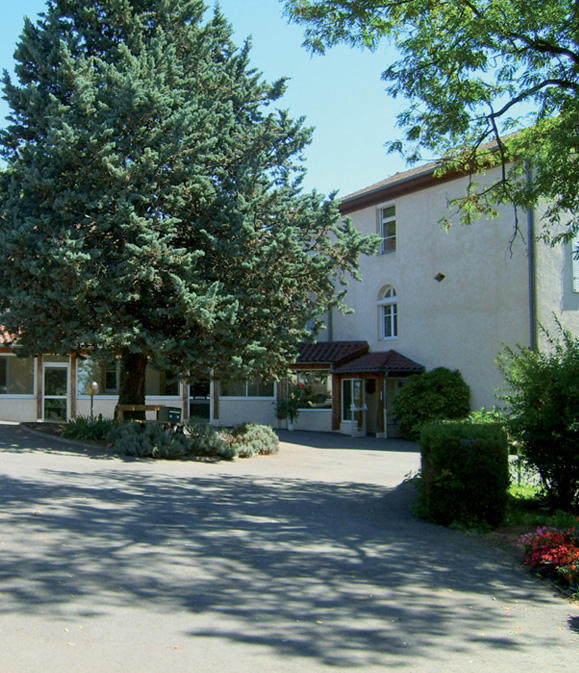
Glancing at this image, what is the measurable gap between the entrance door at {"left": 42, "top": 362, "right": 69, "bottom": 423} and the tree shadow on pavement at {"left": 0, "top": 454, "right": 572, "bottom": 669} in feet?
59.5

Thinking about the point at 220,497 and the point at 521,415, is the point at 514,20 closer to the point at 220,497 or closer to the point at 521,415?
the point at 521,415

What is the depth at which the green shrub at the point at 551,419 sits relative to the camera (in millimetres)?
9562

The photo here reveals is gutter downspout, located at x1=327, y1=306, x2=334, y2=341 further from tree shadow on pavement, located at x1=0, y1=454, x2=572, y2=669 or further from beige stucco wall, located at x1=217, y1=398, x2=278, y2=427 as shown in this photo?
tree shadow on pavement, located at x1=0, y1=454, x2=572, y2=669

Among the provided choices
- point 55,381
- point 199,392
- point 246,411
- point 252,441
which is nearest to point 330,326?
point 246,411

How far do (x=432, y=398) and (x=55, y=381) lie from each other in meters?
14.3

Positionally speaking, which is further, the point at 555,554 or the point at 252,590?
the point at 555,554

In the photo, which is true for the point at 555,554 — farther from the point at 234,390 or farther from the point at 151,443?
the point at 234,390

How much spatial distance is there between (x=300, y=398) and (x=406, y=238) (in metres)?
7.58

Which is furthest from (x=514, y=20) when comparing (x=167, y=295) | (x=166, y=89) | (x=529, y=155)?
(x=167, y=295)

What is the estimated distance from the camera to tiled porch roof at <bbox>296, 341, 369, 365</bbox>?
28594 millimetres

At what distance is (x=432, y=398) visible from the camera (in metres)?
24.1

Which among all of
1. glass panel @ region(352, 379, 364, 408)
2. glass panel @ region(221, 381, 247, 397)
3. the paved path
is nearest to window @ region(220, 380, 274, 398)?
glass panel @ region(221, 381, 247, 397)

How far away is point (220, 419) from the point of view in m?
30.2

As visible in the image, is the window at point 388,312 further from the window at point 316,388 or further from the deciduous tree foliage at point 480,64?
the deciduous tree foliage at point 480,64
